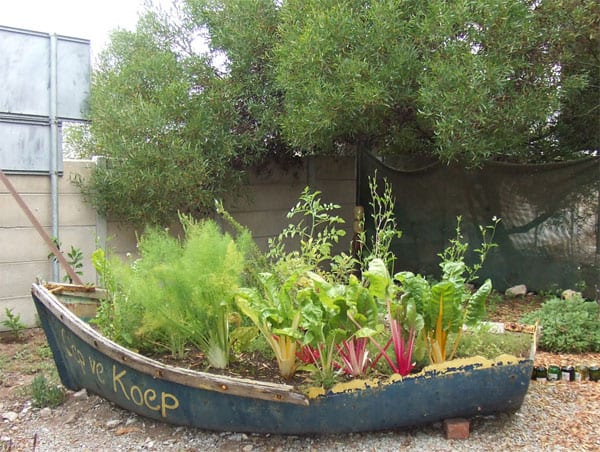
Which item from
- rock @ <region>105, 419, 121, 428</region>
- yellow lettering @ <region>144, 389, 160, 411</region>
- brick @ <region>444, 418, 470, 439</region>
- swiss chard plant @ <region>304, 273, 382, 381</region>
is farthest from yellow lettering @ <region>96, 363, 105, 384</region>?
brick @ <region>444, 418, 470, 439</region>

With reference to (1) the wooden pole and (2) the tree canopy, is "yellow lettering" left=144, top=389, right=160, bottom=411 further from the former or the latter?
(2) the tree canopy

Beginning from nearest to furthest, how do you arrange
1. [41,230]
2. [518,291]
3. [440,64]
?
[440,64]
[41,230]
[518,291]

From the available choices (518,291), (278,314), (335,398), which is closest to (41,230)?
(278,314)

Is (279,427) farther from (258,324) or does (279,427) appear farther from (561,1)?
(561,1)

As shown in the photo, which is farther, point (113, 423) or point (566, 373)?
point (566, 373)

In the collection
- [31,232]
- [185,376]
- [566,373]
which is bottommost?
[566,373]

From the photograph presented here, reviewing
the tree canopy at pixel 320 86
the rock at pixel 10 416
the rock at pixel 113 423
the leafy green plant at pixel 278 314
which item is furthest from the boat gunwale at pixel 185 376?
the tree canopy at pixel 320 86

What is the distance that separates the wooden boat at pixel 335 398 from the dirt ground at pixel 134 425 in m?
0.10

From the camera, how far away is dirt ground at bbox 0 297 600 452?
316 centimetres

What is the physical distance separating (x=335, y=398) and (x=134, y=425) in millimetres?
1356

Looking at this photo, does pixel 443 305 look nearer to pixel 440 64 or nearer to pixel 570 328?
pixel 570 328

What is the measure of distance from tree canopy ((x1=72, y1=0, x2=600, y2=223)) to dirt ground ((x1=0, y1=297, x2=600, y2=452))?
2.15 meters

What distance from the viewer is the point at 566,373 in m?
3.96

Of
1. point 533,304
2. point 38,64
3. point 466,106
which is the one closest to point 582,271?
point 533,304
